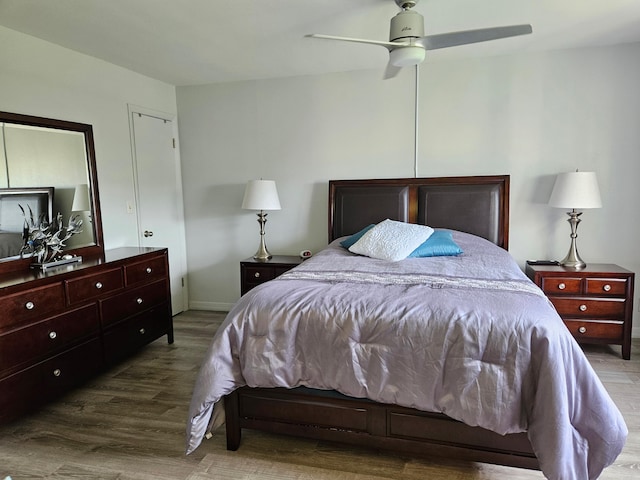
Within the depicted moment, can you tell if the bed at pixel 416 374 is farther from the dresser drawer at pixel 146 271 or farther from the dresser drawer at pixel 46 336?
the dresser drawer at pixel 146 271

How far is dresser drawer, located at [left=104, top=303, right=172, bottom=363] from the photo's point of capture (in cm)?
313

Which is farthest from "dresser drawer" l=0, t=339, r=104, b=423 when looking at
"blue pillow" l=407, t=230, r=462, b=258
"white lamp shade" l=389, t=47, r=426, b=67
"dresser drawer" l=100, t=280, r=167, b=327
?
"white lamp shade" l=389, t=47, r=426, b=67

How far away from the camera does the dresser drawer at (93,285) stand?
9.09 feet

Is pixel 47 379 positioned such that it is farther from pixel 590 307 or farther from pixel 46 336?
pixel 590 307

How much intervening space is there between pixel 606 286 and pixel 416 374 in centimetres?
235

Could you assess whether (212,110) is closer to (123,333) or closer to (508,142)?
(123,333)

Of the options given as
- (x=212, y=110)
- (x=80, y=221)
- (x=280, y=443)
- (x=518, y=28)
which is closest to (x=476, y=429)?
(x=280, y=443)

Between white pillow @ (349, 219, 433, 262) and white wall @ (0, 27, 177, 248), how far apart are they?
2.25 m

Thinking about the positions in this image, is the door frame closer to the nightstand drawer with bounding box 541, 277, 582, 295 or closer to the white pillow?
the white pillow

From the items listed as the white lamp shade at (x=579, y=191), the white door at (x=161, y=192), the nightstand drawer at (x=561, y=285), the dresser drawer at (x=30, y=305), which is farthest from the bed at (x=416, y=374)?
the white door at (x=161, y=192)

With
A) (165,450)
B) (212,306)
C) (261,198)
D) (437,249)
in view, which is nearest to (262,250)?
(261,198)

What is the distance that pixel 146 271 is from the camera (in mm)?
3488

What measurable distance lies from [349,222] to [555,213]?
6.18 feet

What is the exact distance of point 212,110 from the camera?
4.59 meters
